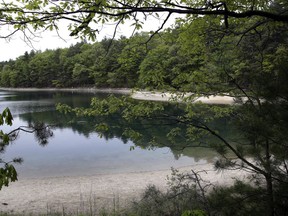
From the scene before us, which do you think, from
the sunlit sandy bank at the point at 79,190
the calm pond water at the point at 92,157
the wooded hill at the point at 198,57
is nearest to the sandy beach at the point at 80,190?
the sunlit sandy bank at the point at 79,190

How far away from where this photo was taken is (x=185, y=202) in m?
5.64

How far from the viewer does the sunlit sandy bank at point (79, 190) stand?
8.19 metres

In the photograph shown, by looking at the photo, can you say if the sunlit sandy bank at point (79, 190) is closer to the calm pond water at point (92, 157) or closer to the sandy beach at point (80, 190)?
the sandy beach at point (80, 190)

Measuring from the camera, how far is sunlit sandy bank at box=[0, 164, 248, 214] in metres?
8.19

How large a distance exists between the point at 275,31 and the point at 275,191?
2.11 m

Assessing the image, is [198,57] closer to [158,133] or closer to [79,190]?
[79,190]

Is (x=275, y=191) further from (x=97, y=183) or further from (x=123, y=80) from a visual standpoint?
(x=123, y=80)

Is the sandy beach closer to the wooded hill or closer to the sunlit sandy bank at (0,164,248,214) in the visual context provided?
the sunlit sandy bank at (0,164,248,214)

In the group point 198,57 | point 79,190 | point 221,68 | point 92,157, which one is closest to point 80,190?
point 79,190

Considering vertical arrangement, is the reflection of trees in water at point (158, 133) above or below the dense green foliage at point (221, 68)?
below

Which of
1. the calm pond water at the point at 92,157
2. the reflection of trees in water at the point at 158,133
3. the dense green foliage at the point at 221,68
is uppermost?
the dense green foliage at the point at 221,68

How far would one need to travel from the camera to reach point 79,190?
1004cm

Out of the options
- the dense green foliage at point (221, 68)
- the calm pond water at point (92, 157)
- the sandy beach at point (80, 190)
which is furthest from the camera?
the calm pond water at point (92, 157)

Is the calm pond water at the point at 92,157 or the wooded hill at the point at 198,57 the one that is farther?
the calm pond water at the point at 92,157
